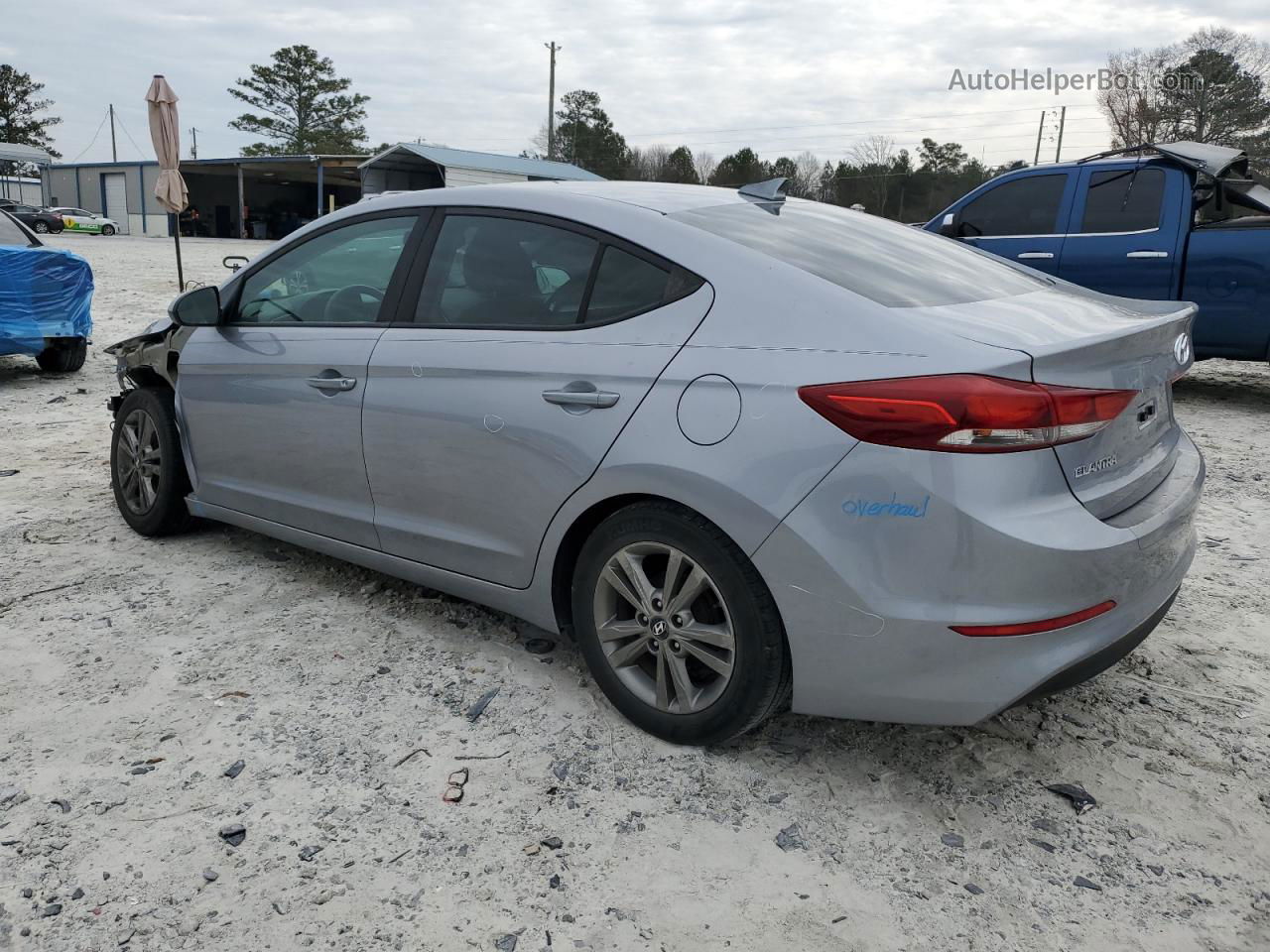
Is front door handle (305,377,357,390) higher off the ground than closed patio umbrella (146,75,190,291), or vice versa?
closed patio umbrella (146,75,190,291)

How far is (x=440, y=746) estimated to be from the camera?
9.32 ft

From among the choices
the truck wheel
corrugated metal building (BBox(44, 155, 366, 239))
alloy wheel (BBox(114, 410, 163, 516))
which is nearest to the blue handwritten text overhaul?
alloy wheel (BBox(114, 410, 163, 516))

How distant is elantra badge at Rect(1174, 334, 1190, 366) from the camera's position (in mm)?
2777

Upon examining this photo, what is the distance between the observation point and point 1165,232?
764 centimetres

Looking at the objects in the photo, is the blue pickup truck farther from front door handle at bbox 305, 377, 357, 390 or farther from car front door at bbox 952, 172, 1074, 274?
front door handle at bbox 305, 377, 357, 390

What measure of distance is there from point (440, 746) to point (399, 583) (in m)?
1.32

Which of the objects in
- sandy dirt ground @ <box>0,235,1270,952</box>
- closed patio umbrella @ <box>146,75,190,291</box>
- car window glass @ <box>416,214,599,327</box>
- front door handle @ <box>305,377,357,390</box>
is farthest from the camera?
closed patio umbrella @ <box>146,75,190,291</box>

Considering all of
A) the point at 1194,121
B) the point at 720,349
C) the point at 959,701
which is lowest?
the point at 959,701

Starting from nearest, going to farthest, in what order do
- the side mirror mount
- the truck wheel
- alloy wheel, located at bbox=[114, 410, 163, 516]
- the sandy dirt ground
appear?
1. the sandy dirt ground
2. the side mirror mount
3. alloy wheel, located at bbox=[114, 410, 163, 516]
4. the truck wheel

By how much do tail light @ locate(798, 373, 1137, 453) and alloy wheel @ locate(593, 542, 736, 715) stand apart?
60 centimetres

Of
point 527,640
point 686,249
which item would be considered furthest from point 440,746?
point 686,249

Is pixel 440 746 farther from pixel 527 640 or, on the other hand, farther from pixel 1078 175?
pixel 1078 175

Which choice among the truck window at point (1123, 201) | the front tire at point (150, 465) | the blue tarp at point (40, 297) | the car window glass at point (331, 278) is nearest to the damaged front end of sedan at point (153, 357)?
the front tire at point (150, 465)

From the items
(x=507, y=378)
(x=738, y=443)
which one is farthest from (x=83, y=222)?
(x=738, y=443)
